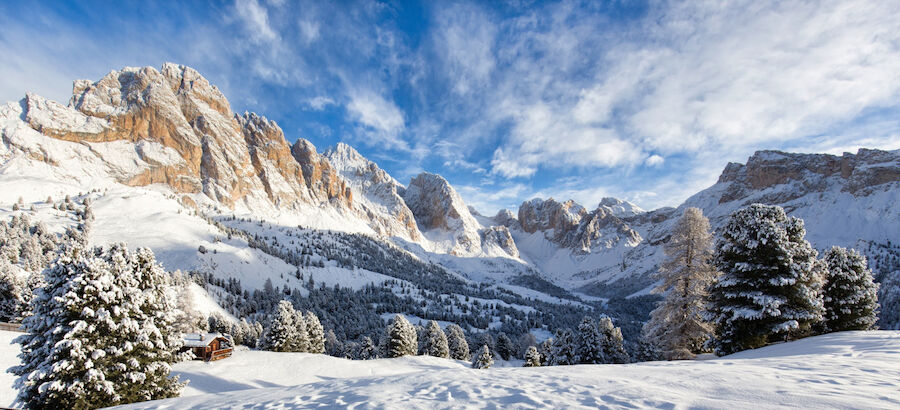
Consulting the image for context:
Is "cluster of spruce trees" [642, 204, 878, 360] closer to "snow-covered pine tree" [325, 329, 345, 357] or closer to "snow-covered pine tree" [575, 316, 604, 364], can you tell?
"snow-covered pine tree" [575, 316, 604, 364]

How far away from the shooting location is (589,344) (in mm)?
33062

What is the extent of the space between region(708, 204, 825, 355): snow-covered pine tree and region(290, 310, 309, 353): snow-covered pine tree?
4178 cm

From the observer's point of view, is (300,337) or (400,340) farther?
(400,340)

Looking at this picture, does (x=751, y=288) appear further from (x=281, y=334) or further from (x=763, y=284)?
(x=281, y=334)

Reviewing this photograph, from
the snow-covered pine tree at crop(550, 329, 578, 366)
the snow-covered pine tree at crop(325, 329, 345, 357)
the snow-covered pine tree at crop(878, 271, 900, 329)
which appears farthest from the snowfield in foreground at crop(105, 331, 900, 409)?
the snow-covered pine tree at crop(878, 271, 900, 329)

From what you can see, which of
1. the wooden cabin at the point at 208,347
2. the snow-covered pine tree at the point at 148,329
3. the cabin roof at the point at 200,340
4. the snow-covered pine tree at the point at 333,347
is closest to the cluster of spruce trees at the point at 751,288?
the snow-covered pine tree at the point at 148,329

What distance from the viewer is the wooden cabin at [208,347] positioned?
3009cm

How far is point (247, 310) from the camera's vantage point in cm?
8994

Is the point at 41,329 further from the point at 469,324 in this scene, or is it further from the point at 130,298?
the point at 469,324

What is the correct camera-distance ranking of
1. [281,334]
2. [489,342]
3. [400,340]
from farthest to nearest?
[489,342]
[400,340]
[281,334]

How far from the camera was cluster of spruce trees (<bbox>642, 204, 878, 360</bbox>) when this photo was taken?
1563 centimetres

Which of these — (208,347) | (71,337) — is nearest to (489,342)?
(208,347)

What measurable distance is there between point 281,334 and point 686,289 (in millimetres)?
41186

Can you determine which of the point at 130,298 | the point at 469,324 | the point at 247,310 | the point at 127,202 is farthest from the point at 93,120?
the point at 130,298
